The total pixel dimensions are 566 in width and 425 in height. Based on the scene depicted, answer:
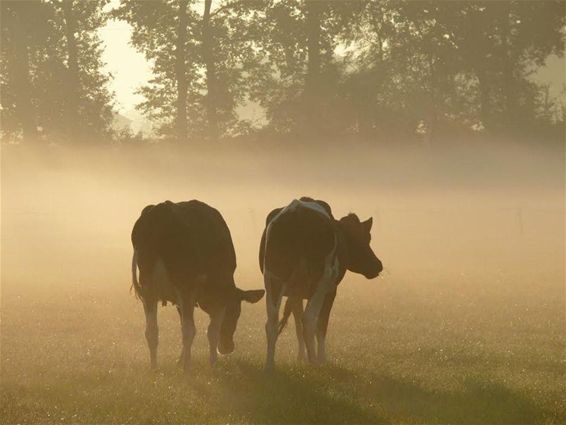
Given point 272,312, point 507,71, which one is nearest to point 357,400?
point 272,312

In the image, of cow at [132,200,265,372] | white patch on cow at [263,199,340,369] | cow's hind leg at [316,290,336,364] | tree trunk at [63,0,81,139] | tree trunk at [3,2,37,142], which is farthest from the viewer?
tree trunk at [63,0,81,139]

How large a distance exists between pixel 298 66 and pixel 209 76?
5178 mm

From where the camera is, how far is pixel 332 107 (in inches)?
2596

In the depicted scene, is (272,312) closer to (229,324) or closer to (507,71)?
(229,324)

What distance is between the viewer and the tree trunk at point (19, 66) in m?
68.5

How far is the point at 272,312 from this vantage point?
15008mm

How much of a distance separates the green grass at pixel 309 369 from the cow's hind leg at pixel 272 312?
242 mm

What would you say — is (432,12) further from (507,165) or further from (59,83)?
(59,83)

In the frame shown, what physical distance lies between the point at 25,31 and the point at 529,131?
29.8 meters

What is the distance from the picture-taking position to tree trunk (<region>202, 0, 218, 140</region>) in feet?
215

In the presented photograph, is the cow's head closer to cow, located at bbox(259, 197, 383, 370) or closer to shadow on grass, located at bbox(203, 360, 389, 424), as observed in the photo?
cow, located at bbox(259, 197, 383, 370)

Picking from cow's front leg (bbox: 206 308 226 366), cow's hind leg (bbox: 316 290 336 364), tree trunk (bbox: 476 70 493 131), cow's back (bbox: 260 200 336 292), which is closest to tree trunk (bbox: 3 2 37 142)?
tree trunk (bbox: 476 70 493 131)

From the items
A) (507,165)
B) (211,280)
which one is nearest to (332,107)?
Answer: (507,165)

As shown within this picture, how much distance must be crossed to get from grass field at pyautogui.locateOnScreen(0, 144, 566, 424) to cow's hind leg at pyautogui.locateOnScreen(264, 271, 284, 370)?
0.30 meters
